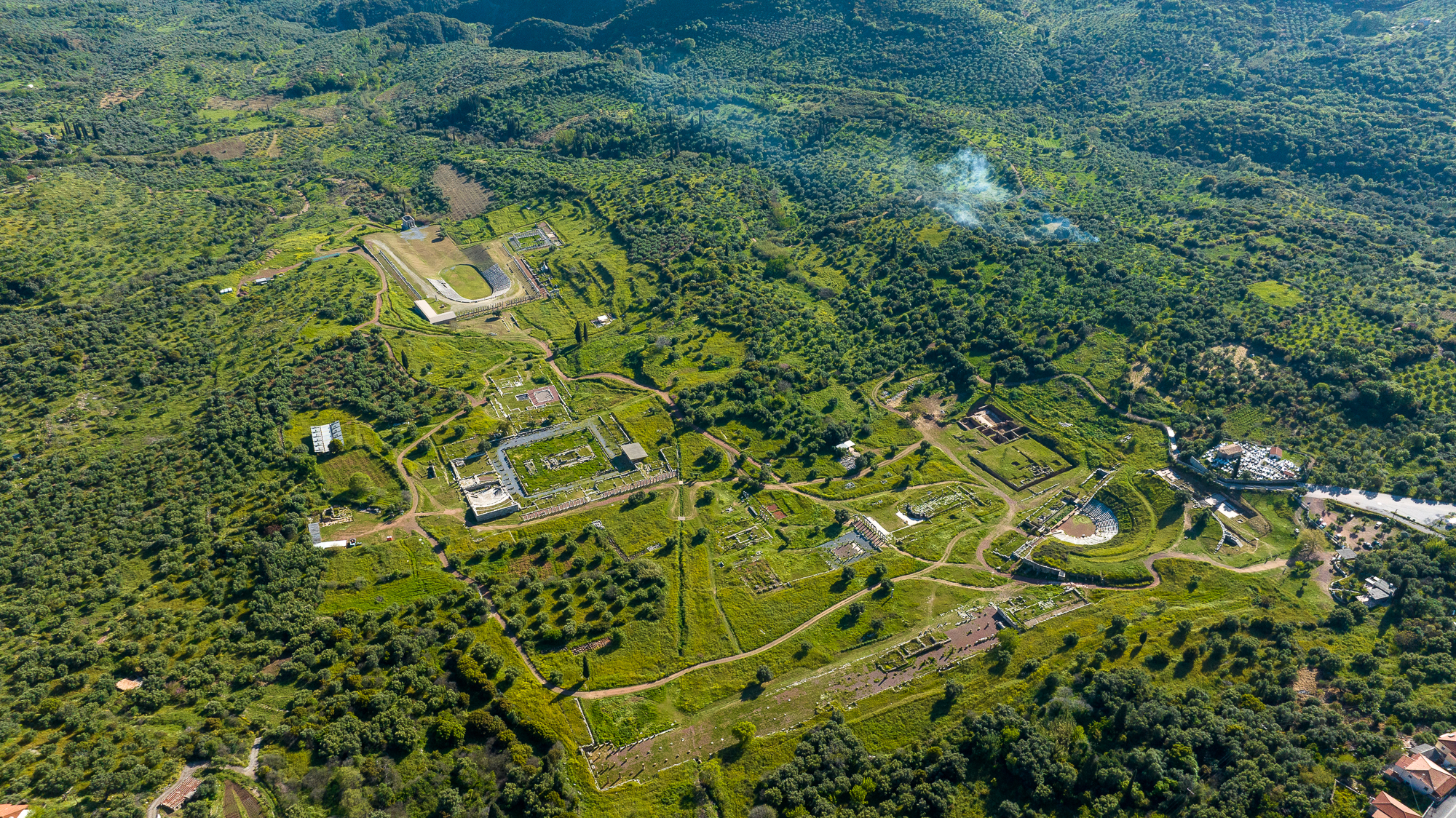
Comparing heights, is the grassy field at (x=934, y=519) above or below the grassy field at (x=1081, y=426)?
below

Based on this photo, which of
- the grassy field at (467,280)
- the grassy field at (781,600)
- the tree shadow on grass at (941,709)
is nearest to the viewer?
the tree shadow on grass at (941,709)

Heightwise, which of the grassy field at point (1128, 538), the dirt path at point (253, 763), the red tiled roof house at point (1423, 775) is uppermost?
the red tiled roof house at point (1423, 775)

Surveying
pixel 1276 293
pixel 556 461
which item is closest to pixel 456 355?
pixel 556 461

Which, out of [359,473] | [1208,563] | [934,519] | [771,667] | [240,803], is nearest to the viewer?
[240,803]

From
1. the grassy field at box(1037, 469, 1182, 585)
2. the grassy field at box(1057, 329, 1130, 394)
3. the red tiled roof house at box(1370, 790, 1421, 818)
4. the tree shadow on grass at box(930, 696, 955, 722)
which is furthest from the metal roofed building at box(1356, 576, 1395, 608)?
the tree shadow on grass at box(930, 696, 955, 722)

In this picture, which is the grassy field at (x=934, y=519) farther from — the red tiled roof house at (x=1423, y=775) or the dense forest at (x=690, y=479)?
the red tiled roof house at (x=1423, y=775)

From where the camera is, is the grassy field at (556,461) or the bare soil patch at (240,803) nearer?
the bare soil patch at (240,803)

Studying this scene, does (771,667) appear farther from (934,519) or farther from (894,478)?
(894,478)

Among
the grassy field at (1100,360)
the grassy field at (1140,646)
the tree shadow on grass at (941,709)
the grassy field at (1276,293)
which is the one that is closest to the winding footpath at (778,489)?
the grassy field at (1100,360)

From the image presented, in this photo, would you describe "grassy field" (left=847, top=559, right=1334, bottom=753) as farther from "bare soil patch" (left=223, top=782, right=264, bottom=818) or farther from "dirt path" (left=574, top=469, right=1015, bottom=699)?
"bare soil patch" (left=223, top=782, right=264, bottom=818)
